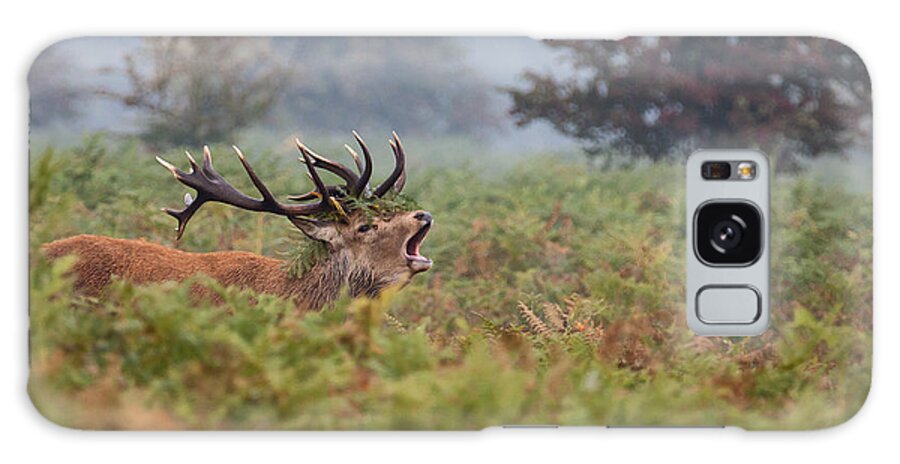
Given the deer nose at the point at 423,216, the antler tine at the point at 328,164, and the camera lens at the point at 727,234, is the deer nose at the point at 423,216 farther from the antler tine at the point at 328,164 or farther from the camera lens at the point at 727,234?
the camera lens at the point at 727,234

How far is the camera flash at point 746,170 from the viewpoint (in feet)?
37.4

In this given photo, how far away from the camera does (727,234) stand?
Answer: 11.4m

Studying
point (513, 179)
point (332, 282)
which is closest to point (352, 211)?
point (332, 282)

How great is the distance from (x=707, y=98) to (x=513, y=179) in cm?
137

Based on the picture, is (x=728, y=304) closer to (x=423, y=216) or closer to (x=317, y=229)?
(x=423, y=216)

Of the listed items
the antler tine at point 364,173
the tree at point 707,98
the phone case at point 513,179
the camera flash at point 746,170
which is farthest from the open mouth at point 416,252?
the camera flash at point 746,170

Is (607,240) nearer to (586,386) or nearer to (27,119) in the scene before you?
(586,386)

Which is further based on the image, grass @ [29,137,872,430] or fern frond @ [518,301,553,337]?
fern frond @ [518,301,553,337]

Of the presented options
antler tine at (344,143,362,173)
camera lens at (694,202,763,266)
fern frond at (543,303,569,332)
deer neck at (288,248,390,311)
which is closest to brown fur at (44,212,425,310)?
deer neck at (288,248,390,311)

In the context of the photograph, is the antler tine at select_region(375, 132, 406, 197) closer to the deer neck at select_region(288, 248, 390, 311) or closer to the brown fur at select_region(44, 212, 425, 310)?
the brown fur at select_region(44, 212, 425, 310)

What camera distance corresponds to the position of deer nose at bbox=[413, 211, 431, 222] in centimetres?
1144

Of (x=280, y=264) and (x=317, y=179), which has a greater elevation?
(x=317, y=179)

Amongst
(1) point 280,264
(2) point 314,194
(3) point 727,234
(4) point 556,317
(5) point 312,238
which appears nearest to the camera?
(4) point 556,317

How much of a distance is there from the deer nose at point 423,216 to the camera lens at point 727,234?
5.75 feet
